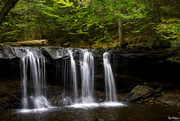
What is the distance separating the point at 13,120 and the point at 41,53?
5055mm

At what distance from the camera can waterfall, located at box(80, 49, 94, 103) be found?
10.1m

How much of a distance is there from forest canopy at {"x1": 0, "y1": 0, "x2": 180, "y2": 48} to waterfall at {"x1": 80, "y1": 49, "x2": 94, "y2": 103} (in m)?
2.44

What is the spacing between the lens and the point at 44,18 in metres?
17.0

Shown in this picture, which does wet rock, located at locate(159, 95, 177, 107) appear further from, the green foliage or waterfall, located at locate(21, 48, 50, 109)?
waterfall, located at locate(21, 48, 50, 109)

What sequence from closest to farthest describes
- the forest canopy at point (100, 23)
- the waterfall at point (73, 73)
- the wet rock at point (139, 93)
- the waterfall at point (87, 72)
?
the forest canopy at point (100, 23) < the wet rock at point (139, 93) < the waterfall at point (73, 73) < the waterfall at point (87, 72)

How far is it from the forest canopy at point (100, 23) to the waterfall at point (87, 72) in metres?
2.44

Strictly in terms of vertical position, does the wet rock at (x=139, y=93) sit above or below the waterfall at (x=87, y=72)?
below

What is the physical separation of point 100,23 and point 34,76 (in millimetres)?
7204

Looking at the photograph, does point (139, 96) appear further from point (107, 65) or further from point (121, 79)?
point (107, 65)

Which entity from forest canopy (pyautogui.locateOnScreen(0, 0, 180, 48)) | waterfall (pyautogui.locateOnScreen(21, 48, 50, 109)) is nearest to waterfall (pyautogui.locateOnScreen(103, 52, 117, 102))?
forest canopy (pyautogui.locateOnScreen(0, 0, 180, 48))

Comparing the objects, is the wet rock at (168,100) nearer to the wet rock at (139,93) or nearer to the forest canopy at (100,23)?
the wet rock at (139,93)

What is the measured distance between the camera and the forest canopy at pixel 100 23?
7784 mm

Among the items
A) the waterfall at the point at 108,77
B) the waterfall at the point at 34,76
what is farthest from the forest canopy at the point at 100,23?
the waterfall at the point at 34,76

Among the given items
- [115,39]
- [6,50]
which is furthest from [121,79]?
[6,50]
